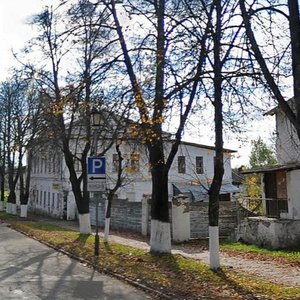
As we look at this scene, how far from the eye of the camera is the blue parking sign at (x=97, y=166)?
51.8 ft

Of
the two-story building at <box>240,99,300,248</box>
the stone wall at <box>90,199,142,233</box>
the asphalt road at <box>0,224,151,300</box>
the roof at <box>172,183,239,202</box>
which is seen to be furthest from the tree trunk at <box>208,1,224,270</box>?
the roof at <box>172,183,239,202</box>

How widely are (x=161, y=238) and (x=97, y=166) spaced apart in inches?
125

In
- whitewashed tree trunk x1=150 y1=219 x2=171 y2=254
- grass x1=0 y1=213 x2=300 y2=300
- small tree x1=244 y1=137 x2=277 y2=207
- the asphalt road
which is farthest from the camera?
small tree x1=244 y1=137 x2=277 y2=207

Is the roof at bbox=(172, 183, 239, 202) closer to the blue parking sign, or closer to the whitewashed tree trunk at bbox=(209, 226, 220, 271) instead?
the blue parking sign

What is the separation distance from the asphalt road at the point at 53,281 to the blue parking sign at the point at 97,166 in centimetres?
284

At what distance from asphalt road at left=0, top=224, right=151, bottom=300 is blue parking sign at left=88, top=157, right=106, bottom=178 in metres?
2.84

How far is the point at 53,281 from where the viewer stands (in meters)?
11.1

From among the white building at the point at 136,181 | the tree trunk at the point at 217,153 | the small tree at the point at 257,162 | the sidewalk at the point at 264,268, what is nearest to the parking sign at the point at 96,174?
the sidewalk at the point at 264,268

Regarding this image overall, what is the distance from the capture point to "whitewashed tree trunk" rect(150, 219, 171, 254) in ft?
48.6

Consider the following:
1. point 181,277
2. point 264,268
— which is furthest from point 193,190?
point 181,277

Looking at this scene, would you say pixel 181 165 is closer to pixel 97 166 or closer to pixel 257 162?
pixel 257 162

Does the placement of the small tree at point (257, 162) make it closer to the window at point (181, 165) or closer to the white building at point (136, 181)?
the white building at point (136, 181)

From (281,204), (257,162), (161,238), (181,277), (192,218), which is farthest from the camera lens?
(257,162)

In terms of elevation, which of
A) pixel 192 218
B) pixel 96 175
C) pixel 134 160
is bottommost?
pixel 192 218
